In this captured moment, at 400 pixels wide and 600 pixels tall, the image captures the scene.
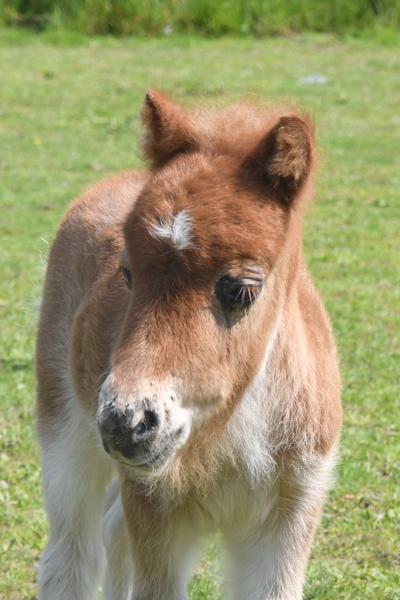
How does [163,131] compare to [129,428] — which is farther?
[163,131]

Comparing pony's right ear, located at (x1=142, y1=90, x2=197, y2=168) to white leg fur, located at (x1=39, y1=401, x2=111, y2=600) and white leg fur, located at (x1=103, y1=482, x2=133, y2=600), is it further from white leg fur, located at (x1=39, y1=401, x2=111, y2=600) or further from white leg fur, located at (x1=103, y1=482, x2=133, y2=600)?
white leg fur, located at (x1=103, y1=482, x2=133, y2=600)

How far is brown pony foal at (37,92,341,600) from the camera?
11.3 ft

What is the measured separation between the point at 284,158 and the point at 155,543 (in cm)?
140

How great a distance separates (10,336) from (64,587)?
3587 millimetres

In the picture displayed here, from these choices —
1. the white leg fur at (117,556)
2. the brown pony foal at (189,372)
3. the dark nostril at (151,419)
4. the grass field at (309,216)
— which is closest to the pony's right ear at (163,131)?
the brown pony foal at (189,372)

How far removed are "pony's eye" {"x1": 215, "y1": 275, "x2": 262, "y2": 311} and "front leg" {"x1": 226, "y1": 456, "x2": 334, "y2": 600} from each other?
2.53 feet

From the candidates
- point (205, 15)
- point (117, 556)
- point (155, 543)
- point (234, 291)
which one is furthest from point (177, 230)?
point (205, 15)

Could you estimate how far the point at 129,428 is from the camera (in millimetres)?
3248

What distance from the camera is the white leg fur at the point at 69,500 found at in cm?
480

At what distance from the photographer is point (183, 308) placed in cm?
346

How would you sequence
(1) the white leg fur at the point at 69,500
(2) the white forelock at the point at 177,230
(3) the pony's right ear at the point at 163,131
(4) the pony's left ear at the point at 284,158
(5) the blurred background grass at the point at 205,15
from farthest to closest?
(5) the blurred background grass at the point at 205,15, (1) the white leg fur at the point at 69,500, (3) the pony's right ear at the point at 163,131, (4) the pony's left ear at the point at 284,158, (2) the white forelock at the point at 177,230

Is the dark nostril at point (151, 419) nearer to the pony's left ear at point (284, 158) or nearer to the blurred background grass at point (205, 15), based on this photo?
the pony's left ear at point (284, 158)

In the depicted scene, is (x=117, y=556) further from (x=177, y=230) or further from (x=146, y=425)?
(x=177, y=230)

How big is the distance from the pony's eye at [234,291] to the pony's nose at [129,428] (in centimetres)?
45
